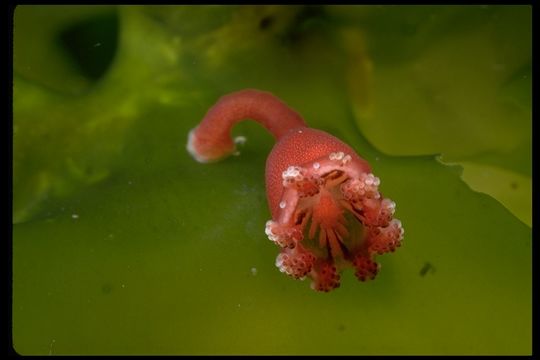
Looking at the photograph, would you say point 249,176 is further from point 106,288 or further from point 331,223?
point 106,288

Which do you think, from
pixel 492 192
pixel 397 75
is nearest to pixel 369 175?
pixel 492 192

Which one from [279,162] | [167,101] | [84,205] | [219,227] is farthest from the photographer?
[167,101]

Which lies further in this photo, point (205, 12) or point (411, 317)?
point (205, 12)

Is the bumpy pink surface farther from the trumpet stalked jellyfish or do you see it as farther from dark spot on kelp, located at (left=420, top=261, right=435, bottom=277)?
dark spot on kelp, located at (left=420, top=261, right=435, bottom=277)

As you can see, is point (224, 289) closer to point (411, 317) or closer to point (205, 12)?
point (411, 317)

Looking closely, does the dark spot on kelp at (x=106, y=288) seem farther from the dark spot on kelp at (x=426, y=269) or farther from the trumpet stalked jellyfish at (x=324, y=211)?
the dark spot on kelp at (x=426, y=269)

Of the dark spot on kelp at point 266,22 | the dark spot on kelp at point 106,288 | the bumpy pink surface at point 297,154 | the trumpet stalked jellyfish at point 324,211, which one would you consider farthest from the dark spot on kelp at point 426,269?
the dark spot on kelp at point 266,22
